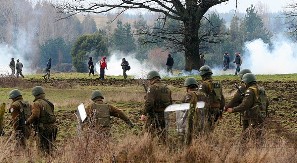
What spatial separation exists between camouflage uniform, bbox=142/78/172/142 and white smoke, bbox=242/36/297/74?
50685 mm

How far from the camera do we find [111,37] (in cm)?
8906

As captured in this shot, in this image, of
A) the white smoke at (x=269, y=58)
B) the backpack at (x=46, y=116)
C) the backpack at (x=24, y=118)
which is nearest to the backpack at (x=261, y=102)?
the backpack at (x=46, y=116)

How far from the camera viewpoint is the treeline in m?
52.9

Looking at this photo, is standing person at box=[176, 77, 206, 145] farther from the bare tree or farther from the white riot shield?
the bare tree

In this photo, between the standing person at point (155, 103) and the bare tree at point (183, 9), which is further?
the bare tree at point (183, 9)

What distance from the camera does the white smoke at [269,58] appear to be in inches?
2506

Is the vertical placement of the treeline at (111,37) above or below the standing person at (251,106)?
above

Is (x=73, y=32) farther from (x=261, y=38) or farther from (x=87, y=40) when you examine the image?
(x=87, y=40)

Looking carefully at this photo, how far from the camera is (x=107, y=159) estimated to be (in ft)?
27.6

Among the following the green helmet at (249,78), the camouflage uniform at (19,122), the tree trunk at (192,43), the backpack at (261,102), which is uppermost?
the tree trunk at (192,43)

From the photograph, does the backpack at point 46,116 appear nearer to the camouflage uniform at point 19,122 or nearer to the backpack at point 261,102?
the camouflage uniform at point 19,122

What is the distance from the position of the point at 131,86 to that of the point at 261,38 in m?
59.7

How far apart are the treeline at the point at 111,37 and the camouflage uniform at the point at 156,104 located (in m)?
16.1

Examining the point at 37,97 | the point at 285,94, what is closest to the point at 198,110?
the point at 37,97
